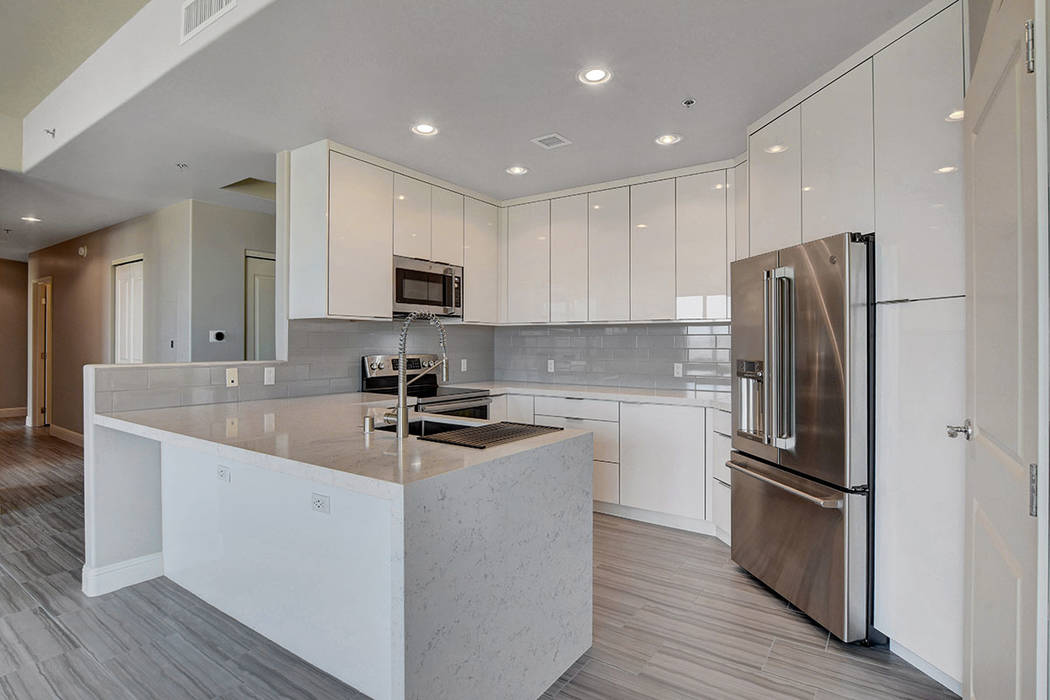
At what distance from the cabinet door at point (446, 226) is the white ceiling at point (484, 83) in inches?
10.1

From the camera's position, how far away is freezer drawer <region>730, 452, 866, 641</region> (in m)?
2.21

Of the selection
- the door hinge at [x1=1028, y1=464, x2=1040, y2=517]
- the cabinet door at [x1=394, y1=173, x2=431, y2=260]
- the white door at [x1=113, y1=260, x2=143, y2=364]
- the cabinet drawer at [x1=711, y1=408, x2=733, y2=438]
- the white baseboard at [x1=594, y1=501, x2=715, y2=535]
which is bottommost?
the white baseboard at [x1=594, y1=501, x2=715, y2=535]

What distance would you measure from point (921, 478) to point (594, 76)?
82.3 inches

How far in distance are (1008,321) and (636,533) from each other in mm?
2611

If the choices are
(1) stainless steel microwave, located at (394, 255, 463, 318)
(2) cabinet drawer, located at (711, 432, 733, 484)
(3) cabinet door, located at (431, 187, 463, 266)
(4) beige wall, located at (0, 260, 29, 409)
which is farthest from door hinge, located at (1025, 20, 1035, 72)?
(4) beige wall, located at (0, 260, 29, 409)

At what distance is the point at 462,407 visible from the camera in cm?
363

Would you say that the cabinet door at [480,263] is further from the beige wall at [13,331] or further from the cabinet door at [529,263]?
the beige wall at [13,331]

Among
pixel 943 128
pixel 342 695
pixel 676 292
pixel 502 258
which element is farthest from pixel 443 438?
pixel 502 258

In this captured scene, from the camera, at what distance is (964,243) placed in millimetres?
Answer: 1871

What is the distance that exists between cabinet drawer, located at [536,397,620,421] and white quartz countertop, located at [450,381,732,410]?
4 centimetres

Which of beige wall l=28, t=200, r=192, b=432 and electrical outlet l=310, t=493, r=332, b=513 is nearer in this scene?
electrical outlet l=310, t=493, r=332, b=513

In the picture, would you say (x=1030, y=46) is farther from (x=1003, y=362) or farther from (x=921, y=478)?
(x=921, y=478)

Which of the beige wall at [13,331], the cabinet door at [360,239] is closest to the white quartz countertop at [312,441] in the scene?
the cabinet door at [360,239]

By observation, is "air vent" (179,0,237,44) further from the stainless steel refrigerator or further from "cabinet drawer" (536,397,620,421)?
"cabinet drawer" (536,397,620,421)
